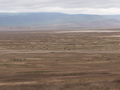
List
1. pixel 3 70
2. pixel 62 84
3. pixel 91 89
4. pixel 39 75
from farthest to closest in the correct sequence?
pixel 3 70
pixel 39 75
pixel 62 84
pixel 91 89

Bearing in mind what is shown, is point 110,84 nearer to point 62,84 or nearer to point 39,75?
point 62,84

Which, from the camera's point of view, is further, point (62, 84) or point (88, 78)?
point (88, 78)

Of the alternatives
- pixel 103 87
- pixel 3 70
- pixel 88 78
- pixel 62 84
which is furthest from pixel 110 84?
pixel 3 70

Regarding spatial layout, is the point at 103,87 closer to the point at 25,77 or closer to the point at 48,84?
the point at 48,84

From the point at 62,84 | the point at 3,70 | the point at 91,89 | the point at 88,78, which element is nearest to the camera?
the point at 91,89

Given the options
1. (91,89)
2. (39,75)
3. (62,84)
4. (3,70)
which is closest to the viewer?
(91,89)

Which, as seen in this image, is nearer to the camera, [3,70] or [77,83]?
[77,83]

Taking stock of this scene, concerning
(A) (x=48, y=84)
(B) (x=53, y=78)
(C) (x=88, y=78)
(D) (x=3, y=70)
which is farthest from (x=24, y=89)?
(D) (x=3, y=70)

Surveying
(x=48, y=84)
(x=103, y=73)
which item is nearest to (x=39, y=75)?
(x=48, y=84)

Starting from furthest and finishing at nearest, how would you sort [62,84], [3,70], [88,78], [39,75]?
[3,70], [39,75], [88,78], [62,84]
